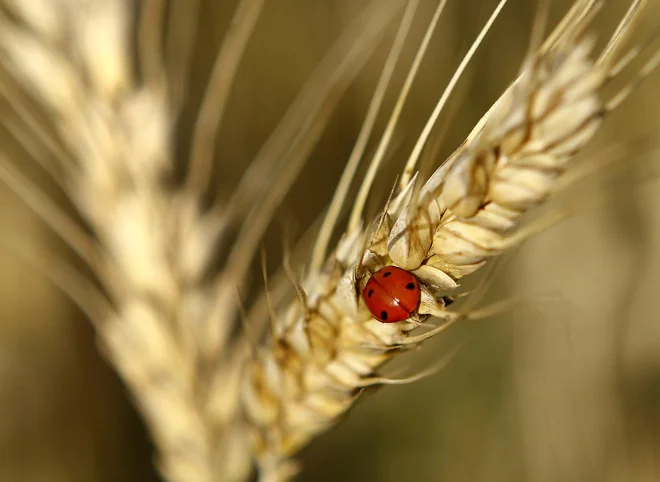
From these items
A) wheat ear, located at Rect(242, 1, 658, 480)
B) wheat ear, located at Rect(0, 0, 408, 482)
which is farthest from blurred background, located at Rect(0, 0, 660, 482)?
wheat ear, located at Rect(242, 1, 658, 480)

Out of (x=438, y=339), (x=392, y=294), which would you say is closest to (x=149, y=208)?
(x=392, y=294)

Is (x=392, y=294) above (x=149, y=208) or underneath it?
underneath

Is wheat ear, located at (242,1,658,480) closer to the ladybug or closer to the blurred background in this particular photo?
the ladybug

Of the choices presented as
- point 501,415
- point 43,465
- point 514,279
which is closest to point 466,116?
point 514,279

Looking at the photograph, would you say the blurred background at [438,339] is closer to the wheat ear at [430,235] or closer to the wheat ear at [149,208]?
the wheat ear at [149,208]

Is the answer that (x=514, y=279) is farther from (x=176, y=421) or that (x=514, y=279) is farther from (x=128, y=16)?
(x=128, y=16)

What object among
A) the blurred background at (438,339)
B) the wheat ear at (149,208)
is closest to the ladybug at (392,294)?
the wheat ear at (149,208)

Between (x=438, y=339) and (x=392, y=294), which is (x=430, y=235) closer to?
(x=392, y=294)
